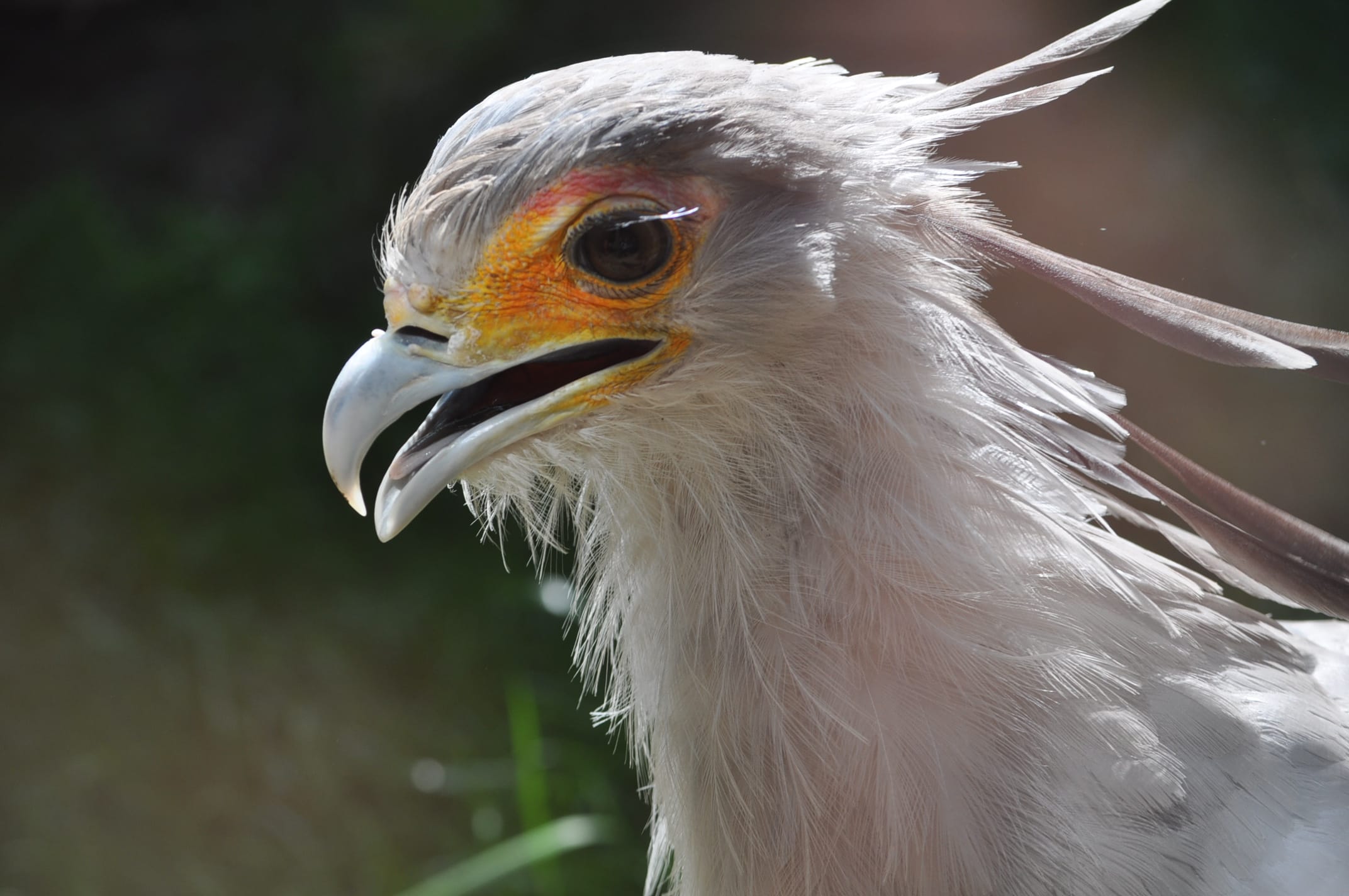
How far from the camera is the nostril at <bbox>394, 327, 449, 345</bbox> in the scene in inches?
59.9

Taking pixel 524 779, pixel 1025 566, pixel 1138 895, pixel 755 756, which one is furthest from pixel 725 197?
pixel 524 779

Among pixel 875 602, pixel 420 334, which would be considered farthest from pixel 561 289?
pixel 875 602

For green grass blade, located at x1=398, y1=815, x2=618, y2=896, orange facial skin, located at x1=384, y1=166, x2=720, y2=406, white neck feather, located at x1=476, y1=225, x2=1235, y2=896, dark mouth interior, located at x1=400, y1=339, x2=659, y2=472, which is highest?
orange facial skin, located at x1=384, y1=166, x2=720, y2=406

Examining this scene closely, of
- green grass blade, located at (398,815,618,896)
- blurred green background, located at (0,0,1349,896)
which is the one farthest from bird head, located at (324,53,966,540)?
blurred green background, located at (0,0,1349,896)

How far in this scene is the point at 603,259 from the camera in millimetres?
1509

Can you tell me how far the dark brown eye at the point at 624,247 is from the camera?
150 centimetres

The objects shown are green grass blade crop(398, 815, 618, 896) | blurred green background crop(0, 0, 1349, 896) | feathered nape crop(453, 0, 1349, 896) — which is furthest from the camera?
blurred green background crop(0, 0, 1349, 896)

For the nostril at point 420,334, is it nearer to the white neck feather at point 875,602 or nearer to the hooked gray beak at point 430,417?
the hooked gray beak at point 430,417

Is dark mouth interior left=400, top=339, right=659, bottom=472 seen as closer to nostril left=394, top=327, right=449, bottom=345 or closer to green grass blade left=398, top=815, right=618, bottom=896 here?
nostril left=394, top=327, right=449, bottom=345

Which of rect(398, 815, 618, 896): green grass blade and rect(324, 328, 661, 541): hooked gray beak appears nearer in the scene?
rect(324, 328, 661, 541): hooked gray beak

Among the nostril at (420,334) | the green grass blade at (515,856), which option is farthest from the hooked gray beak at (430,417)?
the green grass blade at (515,856)

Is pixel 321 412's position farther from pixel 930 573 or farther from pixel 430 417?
pixel 930 573

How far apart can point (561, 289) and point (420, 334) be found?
0.18 m

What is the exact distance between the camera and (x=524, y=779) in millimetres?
2816
